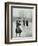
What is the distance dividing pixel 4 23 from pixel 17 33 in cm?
21

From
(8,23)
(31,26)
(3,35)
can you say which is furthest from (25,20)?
(3,35)

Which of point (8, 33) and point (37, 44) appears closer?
point (8, 33)

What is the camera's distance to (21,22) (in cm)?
122

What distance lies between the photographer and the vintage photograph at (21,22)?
1.21 m

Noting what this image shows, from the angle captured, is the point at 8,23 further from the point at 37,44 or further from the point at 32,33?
the point at 37,44

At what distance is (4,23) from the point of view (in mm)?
1192

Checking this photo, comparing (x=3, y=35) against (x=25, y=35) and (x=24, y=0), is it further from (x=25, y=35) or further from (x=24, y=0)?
(x=24, y=0)

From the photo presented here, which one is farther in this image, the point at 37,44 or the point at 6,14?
the point at 37,44

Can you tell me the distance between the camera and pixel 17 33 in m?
1.21

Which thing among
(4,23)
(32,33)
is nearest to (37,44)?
(32,33)

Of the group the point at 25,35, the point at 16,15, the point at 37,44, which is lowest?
the point at 37,44

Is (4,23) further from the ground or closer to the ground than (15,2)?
closer to the ground

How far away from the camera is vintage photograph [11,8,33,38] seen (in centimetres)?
121

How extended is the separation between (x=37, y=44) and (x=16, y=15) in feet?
1.64
